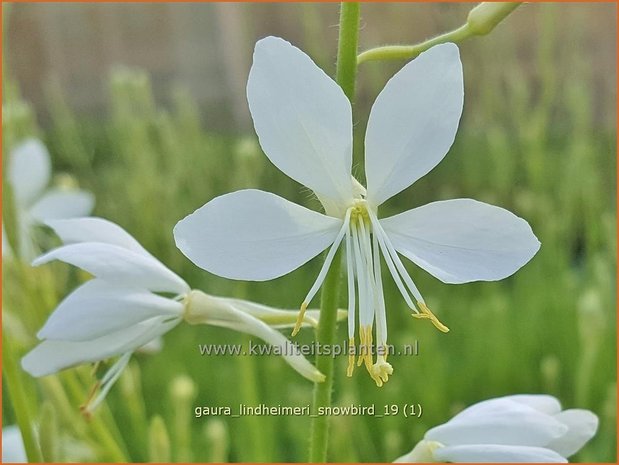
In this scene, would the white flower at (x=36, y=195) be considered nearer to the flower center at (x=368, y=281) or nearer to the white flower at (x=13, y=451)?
the white flower at (x=13, y=451)

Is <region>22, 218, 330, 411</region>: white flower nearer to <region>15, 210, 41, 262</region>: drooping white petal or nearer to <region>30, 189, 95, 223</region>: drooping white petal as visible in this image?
<region>15, 210, 41, 262</region>: drooping white petal

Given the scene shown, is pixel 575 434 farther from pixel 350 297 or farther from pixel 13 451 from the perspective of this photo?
pixel 13 451

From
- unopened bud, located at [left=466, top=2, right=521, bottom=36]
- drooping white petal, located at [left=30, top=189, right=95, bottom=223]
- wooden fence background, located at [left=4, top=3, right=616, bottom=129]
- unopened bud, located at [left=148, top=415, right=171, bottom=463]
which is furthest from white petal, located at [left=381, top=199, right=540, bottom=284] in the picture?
wooden fence background, located at [left=4, top=3, right=616, bottom=129]

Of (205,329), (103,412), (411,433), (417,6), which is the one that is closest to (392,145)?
(103,412)

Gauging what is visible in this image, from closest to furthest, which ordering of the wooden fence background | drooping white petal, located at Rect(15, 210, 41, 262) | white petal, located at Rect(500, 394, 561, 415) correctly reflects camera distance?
white petal, located at Rect(500, 394, 561, 415) < drooping white petal, located at Rect(15, 210, 41, 262) < the wooden fence background

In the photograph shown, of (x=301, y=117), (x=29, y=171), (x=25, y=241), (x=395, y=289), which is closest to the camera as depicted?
(x=301, y=117)

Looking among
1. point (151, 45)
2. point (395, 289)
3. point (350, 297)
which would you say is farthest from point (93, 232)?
point (151, 45)

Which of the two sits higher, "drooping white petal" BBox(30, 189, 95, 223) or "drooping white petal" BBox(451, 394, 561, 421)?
"drooping white petal" BBox(30, 189, 95, 223)
